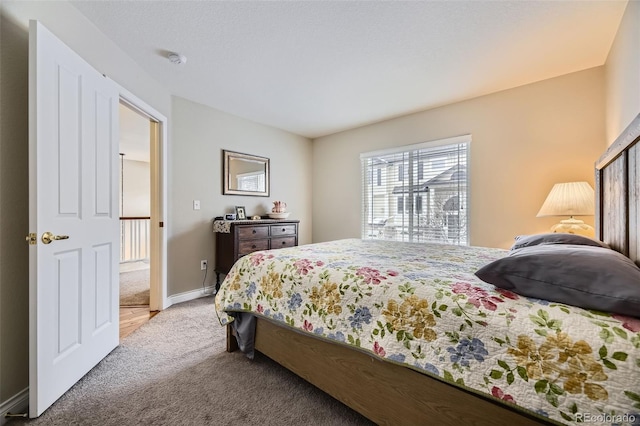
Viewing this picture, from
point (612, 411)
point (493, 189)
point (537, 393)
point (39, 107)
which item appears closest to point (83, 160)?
point (39, 107)

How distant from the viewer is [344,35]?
199cm

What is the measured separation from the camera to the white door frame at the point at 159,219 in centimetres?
284

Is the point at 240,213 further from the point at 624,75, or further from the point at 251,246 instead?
the point at 624,75

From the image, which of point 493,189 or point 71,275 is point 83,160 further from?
point 493,189

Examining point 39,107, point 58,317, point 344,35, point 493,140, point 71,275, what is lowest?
point 58,317

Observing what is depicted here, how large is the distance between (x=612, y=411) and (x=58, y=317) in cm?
238

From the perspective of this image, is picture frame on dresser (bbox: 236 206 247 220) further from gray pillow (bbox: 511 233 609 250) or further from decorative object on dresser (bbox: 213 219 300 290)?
gray pillow (bbox: 511 233 609 250)

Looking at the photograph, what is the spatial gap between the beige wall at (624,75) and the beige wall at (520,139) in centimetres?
20

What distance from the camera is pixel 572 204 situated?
2.25m

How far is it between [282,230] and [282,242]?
0.17 m

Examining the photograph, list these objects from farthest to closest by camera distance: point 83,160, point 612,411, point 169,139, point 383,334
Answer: point 169,139 < point 83,160 < point 383,334 < point 612,411

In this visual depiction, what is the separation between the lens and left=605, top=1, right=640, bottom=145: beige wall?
1616 mm

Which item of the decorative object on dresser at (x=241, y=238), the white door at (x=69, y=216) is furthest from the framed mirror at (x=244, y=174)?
the white door at (x=69, y=216)

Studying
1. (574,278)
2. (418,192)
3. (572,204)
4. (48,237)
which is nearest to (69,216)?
(48,237)
